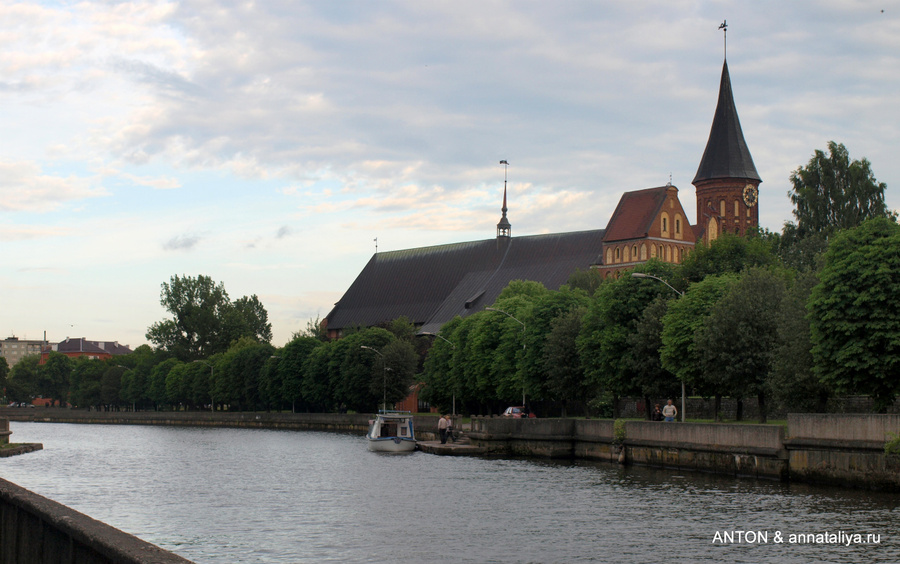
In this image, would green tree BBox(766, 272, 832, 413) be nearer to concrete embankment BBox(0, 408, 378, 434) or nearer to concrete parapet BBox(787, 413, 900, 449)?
concrete parapet BBox(787, 413, 900, 449)

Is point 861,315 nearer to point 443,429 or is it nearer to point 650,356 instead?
point 650,356

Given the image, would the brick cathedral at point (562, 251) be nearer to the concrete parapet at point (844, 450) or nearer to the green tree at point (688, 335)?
the green tree at point (688, 335)

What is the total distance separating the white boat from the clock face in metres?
84.9

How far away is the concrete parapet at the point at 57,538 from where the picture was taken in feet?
38.8

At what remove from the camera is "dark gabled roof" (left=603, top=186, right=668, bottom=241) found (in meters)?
140

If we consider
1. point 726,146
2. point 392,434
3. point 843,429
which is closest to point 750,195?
point 726,146

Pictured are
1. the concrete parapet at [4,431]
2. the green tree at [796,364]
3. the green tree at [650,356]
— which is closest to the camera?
the green tree at [796,364]

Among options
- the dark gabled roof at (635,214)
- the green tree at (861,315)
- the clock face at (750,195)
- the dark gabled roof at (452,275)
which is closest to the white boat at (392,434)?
the green tree at (861,315)

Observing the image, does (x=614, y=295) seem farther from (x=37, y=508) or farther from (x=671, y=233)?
(x=671, y=233)

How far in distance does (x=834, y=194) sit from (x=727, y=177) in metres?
44.3

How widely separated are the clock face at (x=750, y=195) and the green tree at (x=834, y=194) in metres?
42.3

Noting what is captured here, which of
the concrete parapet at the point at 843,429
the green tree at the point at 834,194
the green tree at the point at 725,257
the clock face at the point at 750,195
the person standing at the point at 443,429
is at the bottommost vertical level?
the person standing at the point at 443,429

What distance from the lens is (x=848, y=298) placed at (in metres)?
45.0

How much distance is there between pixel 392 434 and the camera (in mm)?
76812
